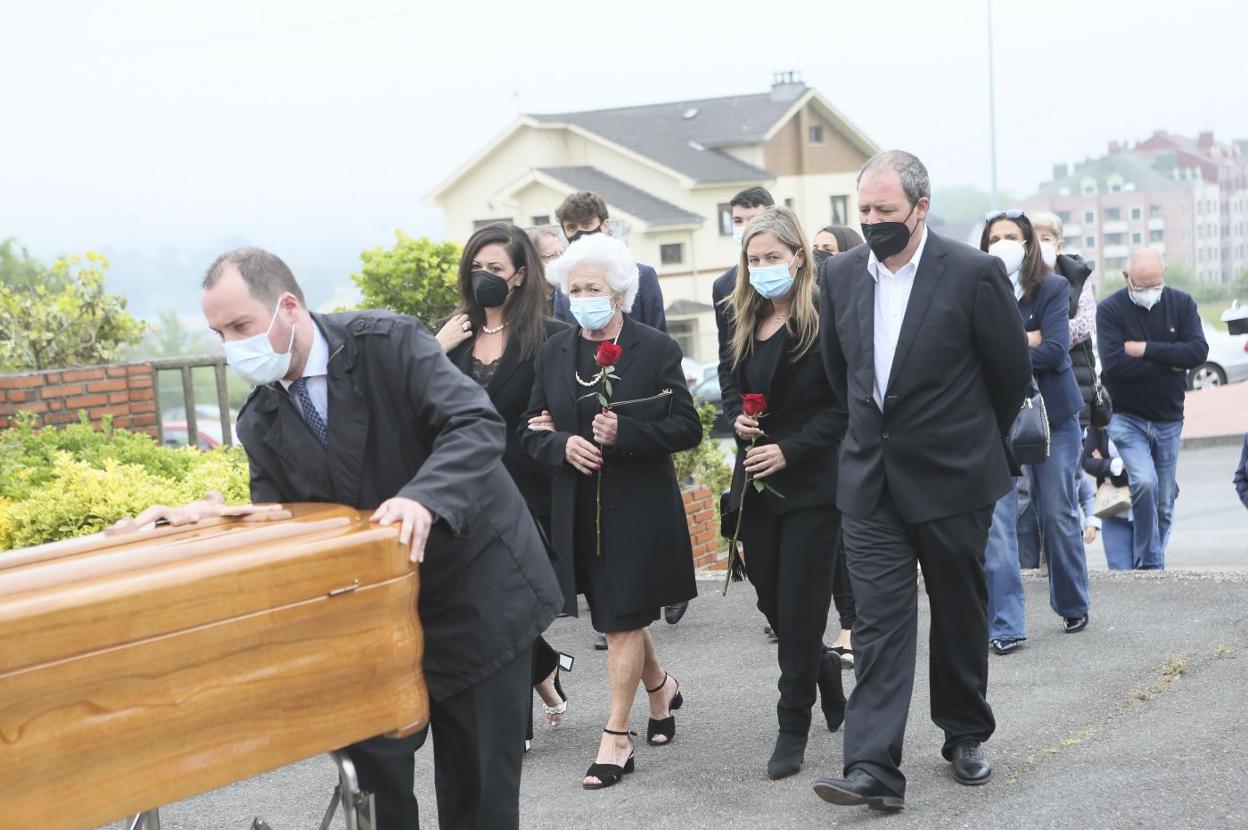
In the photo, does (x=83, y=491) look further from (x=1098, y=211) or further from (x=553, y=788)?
(x=1098, y=211)

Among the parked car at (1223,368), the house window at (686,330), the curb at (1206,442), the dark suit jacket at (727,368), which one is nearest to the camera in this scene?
the dark suit jacket at (727,368)

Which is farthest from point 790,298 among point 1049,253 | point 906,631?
point 1049,253

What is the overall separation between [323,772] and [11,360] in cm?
573

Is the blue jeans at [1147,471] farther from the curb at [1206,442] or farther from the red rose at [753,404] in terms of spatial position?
the curb at [1206,442]

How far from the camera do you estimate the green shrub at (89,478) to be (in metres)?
7.16

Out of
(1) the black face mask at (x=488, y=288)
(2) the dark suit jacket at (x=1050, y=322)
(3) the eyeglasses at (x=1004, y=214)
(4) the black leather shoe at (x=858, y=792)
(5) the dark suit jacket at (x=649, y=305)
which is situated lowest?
(4) the black leather shoe at (x=858, y=792)

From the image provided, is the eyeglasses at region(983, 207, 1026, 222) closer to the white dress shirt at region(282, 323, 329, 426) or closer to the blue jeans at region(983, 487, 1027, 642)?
the blue jeans at region(983, 487, 1027, 642)

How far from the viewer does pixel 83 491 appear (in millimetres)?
7246

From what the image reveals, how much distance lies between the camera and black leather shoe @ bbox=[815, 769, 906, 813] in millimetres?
4812

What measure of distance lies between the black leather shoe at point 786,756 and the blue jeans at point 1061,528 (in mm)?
2283

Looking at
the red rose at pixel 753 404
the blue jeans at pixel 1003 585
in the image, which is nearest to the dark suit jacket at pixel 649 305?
the red rose at pixel 753 404

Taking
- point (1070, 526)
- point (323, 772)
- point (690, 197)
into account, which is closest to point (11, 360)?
point (323, 772)

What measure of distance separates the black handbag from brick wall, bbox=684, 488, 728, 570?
3.51m

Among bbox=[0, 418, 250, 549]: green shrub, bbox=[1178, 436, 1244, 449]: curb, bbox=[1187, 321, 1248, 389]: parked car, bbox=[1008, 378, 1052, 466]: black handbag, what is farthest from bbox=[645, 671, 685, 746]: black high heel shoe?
bbox=[1187, 321, 1248, 389]: parked car
